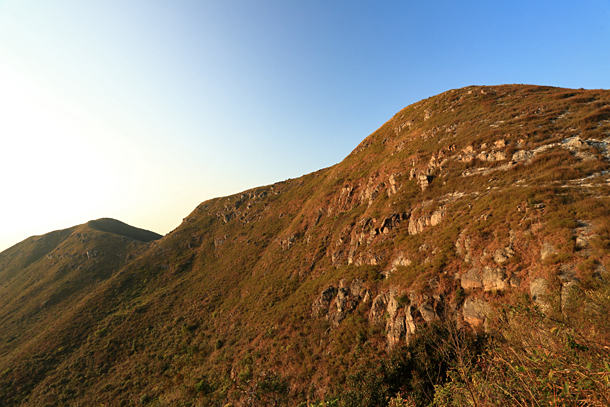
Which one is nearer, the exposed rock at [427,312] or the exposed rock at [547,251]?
the exposed rock at [547,251]

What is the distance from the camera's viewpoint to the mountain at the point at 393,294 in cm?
1034

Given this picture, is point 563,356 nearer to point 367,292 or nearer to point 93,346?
point 367,292

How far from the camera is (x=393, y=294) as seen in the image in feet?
66.9

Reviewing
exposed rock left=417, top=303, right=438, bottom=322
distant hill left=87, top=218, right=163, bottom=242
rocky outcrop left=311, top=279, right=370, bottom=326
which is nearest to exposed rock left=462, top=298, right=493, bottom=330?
exposed rock left=417, top=303, right=438, bottom=322

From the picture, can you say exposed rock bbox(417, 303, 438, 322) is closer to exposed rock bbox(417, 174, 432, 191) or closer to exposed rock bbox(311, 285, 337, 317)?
exposed rock bbox(311, 285, 337, 317)

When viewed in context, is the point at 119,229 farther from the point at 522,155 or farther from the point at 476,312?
the point at 522,155

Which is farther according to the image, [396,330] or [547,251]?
[396,330]

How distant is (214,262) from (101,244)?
55906 mm

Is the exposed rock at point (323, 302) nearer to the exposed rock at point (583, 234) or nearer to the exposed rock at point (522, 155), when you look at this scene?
the exposed rock at point (583, 234)

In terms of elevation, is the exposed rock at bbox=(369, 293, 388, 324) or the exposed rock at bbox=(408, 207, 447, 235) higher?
the exposed rock at bbox=(408, 207, 447, 235)

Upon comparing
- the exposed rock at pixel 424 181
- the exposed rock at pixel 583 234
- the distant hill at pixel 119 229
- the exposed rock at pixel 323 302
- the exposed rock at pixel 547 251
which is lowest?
the exposed rock at pixel 323 302

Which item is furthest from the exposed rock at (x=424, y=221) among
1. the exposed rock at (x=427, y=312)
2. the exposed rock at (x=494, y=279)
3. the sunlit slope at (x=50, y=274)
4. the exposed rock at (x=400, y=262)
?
the sunlit slope at (x=50, y=274)

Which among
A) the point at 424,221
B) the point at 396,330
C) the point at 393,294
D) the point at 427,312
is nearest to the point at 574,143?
the point at 424,221

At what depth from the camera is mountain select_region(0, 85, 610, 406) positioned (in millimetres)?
10344
